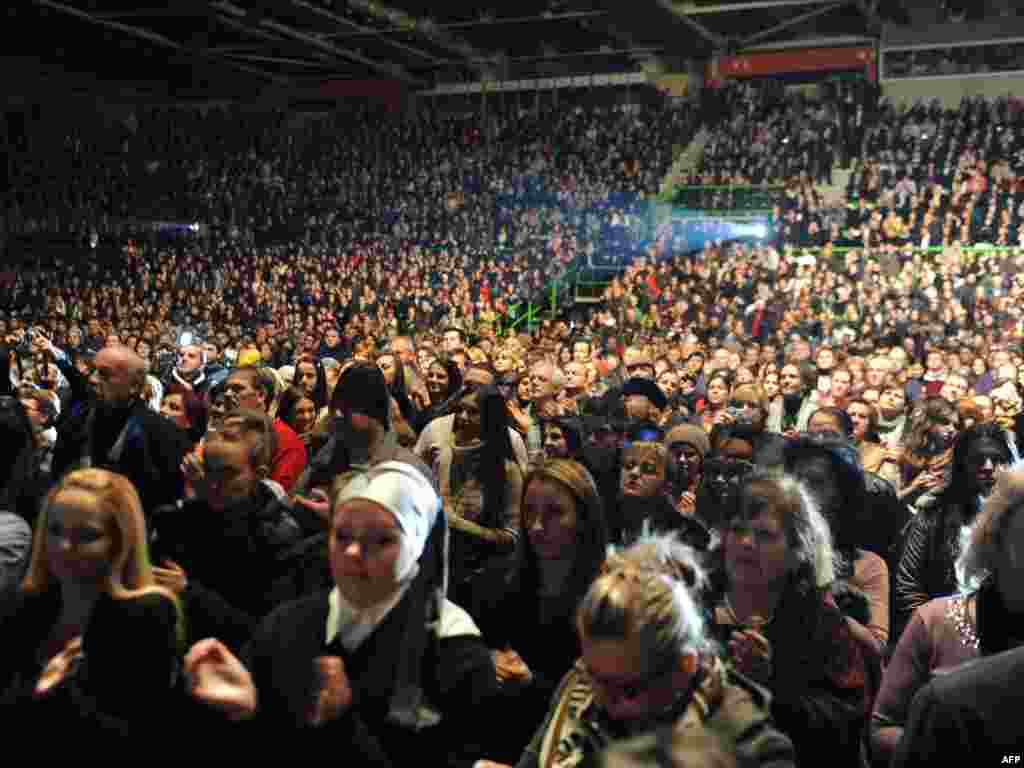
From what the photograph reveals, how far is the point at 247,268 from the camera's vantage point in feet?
70.9

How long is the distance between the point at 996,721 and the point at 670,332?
14212 millimetres

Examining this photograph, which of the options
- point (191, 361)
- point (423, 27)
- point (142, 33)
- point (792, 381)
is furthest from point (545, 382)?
point (142, 33)

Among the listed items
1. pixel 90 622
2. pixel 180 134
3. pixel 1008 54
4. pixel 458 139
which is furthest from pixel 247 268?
pixel 90 622

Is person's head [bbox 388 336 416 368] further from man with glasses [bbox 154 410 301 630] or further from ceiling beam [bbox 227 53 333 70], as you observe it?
ceiling beam [bbox 227 53 333 70]

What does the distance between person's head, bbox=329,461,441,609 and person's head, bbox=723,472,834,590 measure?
33.3 inches

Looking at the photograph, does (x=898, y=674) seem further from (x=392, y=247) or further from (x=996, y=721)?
(x=392, y=247)

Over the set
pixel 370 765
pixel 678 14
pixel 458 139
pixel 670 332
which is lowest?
pixel 670 332

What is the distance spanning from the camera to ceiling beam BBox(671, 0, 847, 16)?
72.2 ft

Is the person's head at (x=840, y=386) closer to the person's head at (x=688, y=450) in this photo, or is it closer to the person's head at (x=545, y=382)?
the person's head at (x=545, y=382)

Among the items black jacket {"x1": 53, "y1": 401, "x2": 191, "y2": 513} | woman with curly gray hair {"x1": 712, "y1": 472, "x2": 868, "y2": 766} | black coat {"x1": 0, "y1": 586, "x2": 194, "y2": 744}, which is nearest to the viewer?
black coat {"x1": 0, "y1": 586, "x2": 194, "y2": 744}

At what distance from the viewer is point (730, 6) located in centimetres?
2248

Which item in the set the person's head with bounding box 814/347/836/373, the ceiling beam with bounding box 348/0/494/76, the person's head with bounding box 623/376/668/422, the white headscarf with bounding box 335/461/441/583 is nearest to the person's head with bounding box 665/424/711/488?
the person's head with bounding box 623/376/668/422

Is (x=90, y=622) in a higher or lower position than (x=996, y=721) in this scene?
lower

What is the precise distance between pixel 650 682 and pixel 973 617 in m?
1.11
